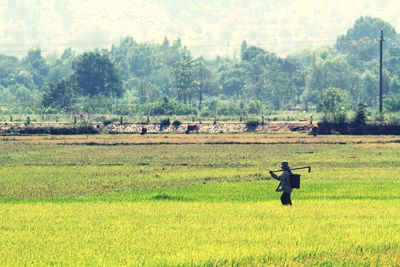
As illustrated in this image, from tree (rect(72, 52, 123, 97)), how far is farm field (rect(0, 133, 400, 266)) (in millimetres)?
114946

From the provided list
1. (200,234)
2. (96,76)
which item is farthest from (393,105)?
(200,234)

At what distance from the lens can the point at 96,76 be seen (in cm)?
18825

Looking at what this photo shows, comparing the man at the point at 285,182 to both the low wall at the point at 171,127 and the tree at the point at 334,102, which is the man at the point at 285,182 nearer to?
the low wall at the point at 171,127

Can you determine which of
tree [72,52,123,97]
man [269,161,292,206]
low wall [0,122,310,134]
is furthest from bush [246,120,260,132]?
tree [72,52,123,97]

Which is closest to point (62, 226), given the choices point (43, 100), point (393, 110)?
point (393, 110)

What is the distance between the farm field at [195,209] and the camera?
24.9 metres

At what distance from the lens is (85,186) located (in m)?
46.2

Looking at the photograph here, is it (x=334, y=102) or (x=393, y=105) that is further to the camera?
(x=334, y=102)

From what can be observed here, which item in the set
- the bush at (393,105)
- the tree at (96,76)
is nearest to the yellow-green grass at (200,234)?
the bush at (393,105)

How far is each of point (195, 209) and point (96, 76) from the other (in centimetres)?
15495

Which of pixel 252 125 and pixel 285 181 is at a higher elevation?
pixel 285 181

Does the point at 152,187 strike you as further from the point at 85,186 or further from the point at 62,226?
the point at 62,226

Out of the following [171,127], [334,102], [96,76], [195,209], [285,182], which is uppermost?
[96,76]

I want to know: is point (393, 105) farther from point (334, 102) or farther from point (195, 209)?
point (195, 209)
